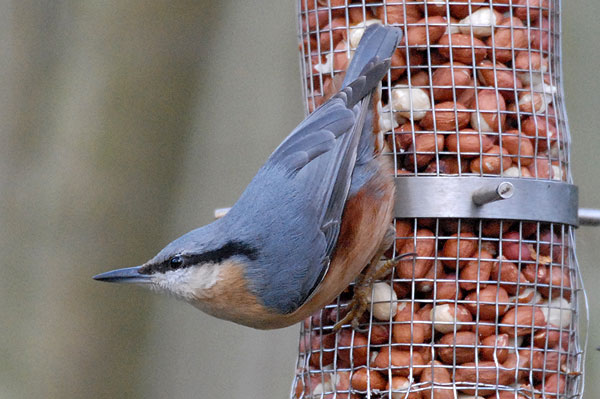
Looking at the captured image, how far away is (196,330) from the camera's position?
6520mm

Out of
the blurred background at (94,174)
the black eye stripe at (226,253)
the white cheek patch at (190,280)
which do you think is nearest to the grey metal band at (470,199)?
the black eye stripe at (226,253)

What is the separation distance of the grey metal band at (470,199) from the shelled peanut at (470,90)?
7cm

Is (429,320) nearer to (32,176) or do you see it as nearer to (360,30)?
(360,30)

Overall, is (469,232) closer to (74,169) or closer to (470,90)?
(470,90)

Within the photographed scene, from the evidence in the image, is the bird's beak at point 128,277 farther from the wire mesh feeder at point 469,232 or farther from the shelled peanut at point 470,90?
the shelled peanut at point 470,90

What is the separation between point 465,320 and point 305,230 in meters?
0.63

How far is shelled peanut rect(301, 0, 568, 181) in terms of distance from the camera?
356 cm

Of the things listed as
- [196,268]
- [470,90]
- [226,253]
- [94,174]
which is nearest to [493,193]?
[470,90]

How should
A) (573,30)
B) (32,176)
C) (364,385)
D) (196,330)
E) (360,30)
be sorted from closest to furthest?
1. (364,385)
2. (360,30)
3. (32,176)
4. (573,30)
5. (196,330)

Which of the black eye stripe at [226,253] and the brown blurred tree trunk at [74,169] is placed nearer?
the black eye stripe at [226,253]

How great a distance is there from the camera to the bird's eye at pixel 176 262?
333 centimetres

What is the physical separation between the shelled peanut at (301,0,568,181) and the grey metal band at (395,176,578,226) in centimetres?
A: 7

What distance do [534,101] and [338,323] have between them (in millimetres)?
1062

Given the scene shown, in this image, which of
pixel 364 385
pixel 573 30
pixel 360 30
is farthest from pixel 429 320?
pixel 573 30
